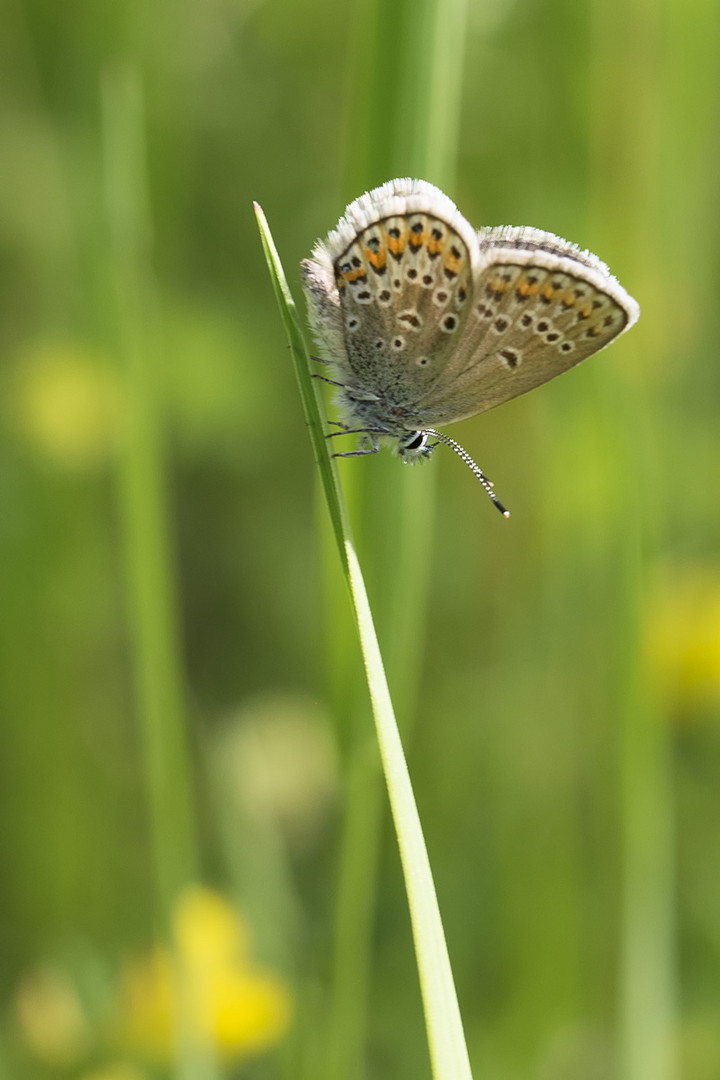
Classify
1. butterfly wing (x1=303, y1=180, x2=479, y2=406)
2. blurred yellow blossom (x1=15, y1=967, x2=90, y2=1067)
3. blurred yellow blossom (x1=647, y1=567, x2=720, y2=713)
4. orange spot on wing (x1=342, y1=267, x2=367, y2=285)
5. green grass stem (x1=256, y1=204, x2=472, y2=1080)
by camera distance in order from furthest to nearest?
1. blurred yellow blossom (x1=647, y1=567, x2=720, y2=713)
2. blurred yellow blossom (x1=15, y1=967, x2=90, y2=1067)
3. orange spot on wing (x1=342, y1=267, x2=367, y2=285)
4. butterfly wing (x1=303, y1=180, x2=479, y2=406)
5. green grass stem (x1=256, y1=204, x2=472, y2=1080)

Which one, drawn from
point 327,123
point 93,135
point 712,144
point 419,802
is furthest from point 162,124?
point 419,802

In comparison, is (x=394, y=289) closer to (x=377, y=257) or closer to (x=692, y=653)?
(x=377, y=257)

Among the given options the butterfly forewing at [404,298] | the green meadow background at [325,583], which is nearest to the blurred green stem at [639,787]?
the green meadow background at [325,583]

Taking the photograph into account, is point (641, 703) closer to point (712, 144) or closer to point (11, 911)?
point (11, 911)

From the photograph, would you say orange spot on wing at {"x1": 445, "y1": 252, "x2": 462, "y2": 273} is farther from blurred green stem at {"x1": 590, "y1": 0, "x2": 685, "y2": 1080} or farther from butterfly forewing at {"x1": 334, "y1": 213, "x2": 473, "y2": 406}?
blurred green stem at {"x1": 590, "y1": 0, "x2": 685, "y2": 1080}

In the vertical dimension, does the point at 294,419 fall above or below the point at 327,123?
below

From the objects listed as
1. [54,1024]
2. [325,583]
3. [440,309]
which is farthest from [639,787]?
[54,1024]

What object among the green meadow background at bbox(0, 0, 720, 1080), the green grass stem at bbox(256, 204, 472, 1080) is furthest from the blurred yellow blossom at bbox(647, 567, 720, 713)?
the green grass stem at bbox(256, 204, 472, 1080)
